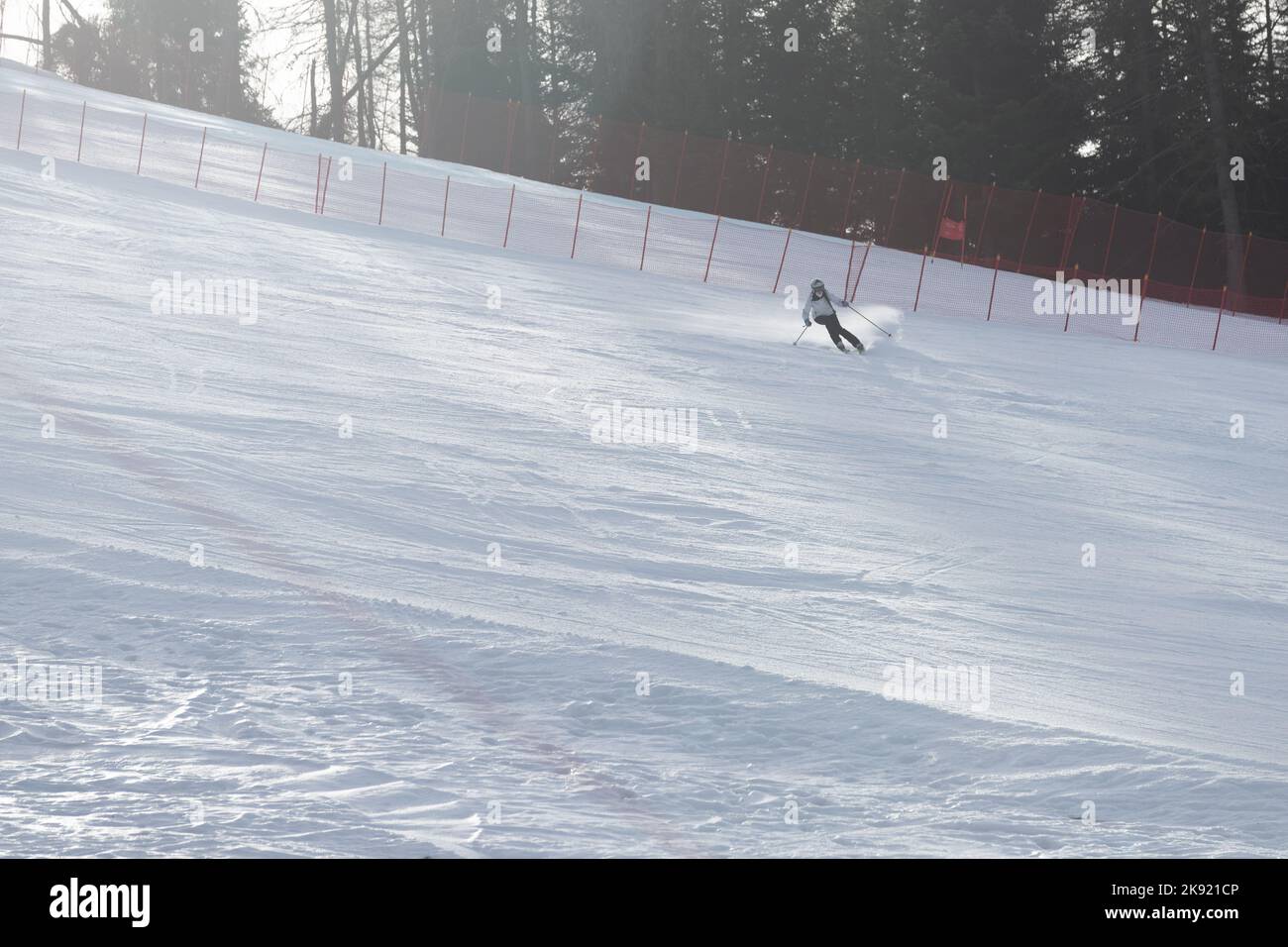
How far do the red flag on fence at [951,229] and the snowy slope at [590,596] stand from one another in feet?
52.8

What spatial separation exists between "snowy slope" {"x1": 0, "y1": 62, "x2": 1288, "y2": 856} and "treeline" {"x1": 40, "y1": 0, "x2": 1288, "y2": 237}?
23.5 m

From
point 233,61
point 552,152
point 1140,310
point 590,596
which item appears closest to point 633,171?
point 552,152

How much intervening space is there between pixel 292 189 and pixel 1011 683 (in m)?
27.1

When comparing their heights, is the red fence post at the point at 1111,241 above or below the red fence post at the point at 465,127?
below

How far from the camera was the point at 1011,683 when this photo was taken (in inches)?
296

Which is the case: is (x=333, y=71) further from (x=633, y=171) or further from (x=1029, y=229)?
(x=1029, y=229)

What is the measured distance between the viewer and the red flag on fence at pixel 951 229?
33.4 meters

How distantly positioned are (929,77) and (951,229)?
9346 mm

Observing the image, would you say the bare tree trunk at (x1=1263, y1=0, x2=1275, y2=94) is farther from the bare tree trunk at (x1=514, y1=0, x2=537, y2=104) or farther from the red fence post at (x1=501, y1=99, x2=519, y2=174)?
the bare tree trunk at (x1=514, y1=0, x2=537, y2=104)

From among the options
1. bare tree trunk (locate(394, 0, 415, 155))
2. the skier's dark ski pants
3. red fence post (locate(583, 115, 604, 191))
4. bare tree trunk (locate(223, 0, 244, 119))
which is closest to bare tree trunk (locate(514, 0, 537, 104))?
bare tree trunk (locate(394, 0, 415, 155))

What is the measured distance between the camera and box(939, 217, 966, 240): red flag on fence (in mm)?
33438

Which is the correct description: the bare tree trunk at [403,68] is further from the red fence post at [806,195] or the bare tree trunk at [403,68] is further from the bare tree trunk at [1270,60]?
the bare tree trunk at [1270,60]
